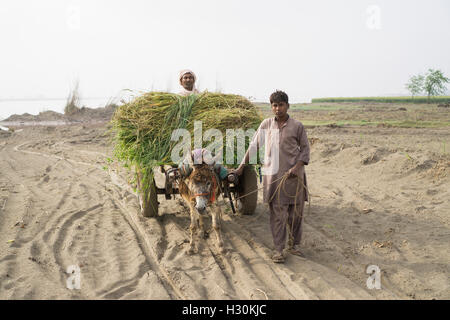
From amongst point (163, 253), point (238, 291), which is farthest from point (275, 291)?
point (163, 253)

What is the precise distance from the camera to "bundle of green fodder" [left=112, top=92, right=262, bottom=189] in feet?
16.4

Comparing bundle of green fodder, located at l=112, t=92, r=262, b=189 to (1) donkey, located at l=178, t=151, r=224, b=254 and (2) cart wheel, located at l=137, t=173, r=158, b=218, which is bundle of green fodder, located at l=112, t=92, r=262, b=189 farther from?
(1) donkey, located at l=178, t=151, r=224, b=254

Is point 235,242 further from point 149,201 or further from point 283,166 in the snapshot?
point 149,201

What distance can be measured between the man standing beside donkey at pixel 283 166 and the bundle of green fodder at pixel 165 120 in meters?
0.59

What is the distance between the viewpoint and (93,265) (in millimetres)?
4379

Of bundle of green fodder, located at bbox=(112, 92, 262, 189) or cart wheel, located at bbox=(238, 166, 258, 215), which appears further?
cart wheel, located at bbox=(238, 166, 258, 215)

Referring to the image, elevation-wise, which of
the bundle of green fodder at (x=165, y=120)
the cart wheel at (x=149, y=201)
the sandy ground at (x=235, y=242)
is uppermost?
the bundle of green fodder at (x=165, y=120)

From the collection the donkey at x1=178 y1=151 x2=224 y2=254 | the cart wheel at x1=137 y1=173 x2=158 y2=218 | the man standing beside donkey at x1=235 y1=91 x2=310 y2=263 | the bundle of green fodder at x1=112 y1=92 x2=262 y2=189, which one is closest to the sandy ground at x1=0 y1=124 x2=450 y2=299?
the cart wheel at x1=137 y1=173 x2=158 y2=218

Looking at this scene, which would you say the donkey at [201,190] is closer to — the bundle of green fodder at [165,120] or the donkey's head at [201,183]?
the donkey's head at [201,183]

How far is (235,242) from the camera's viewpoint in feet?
16.8

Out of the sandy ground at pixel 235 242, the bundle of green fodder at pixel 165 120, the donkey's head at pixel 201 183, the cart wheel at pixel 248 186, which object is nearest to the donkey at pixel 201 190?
the donkey's head at pixel 201 183

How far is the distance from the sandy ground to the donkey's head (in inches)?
32.4

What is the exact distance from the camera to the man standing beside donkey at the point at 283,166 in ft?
14.3
